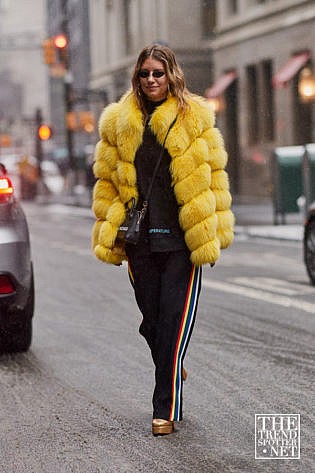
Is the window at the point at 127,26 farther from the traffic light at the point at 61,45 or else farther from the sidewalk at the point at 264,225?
the sidewalk at the point at 264,225

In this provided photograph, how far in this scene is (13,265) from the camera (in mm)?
8438

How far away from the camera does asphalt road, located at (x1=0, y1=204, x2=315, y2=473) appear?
5680 mm

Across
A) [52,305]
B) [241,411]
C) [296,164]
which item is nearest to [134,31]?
[296,164]

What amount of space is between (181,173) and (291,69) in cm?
2828

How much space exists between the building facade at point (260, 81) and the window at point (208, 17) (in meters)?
5.26

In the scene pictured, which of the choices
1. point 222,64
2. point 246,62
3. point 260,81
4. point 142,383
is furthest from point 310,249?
point 222,64

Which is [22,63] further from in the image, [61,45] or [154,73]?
[154,73]

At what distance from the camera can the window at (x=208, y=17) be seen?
4738cm

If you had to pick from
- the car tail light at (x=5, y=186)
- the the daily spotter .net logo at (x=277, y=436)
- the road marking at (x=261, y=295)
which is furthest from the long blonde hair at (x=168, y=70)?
the road marking at (x=261, y=295)

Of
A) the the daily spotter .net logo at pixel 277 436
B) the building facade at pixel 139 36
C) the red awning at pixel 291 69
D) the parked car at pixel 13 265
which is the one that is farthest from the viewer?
the building facade at pixel 139 36

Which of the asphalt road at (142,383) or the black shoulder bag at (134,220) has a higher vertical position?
the black shoulder bag at (134,220)

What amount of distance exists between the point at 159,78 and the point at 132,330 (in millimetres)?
4251

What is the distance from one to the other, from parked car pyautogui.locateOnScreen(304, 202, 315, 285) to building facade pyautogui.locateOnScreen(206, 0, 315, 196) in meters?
20.5

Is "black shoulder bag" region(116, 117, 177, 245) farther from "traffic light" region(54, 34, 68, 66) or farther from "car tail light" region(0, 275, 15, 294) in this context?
"traffic light" region(54, 34, 68, 66)
